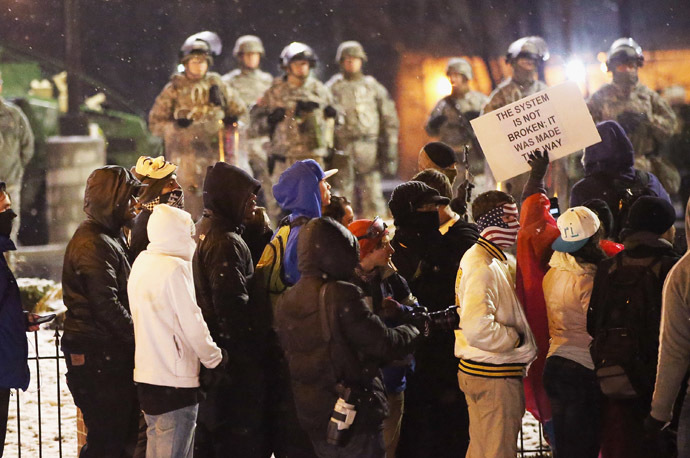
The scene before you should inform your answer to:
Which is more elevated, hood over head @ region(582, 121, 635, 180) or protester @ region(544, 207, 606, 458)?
hood over head @ region(582, 121, 635, 180)

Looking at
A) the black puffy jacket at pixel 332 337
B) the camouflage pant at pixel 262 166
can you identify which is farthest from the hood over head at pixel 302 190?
the camouflage pant at pixel 262 166

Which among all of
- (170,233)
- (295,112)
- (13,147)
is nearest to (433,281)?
(170,233)

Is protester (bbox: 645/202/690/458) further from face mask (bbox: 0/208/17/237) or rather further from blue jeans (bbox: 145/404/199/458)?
face mask (bbox: 0/208/17/237)

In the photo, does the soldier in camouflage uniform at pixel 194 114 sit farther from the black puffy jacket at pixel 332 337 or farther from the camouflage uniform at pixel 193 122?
the black puffy jacket at pixel 332 337

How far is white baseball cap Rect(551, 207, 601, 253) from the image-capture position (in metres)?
4.52

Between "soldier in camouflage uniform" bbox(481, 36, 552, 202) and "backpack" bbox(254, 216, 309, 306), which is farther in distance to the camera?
"soldier in camouflage uniform" bbox(481, 36, 552, 202)

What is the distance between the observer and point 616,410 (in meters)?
4.45

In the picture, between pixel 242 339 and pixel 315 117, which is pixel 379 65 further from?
pixel 242 339

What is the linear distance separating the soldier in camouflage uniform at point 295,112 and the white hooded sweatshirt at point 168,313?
7.95m

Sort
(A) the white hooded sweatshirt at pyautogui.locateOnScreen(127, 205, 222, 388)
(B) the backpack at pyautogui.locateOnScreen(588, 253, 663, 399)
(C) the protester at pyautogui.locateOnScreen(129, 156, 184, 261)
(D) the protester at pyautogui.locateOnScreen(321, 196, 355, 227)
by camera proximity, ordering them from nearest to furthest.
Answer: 1. (B) the backpack at pyautogui.locateOnScreen(588, 253, 663, 399)
2. (A) the white hooded sweatshirt at pyautogui.locateOnScreen(127, 205, 222, 388)
3. (D) the protester at pyautogui.locateOnScreen(321, 196, 355, 227)
4. (C) the protester at pyautogui.locateOnScreen(129, 156, 184, 261)

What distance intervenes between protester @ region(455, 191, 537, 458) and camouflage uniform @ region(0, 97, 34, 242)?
9.10 metres

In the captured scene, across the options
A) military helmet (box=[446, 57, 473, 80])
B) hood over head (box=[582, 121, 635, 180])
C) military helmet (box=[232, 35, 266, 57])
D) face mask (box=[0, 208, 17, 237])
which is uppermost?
military helmet (box=[232, 35, 266, 57])

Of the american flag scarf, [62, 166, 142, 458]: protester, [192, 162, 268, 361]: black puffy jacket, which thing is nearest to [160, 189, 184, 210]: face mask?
[192, 162, 268, 361]: black puffy jacket

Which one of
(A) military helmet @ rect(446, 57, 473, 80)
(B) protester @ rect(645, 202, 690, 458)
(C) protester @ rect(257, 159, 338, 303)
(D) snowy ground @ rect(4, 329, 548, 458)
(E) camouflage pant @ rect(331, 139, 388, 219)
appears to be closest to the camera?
(B) protester @ rect(645, 202, 690, 458)
